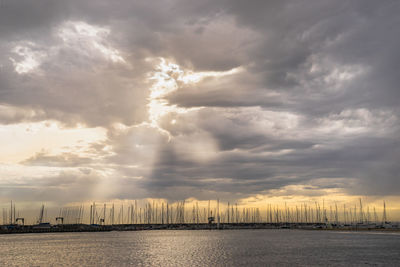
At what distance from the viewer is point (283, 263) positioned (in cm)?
8225

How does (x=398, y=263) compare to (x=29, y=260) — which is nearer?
(x=398, y=263)

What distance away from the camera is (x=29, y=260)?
315ft

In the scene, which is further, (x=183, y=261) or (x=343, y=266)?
(x=183, y=261)

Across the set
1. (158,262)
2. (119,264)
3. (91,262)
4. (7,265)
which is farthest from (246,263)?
(7,265)

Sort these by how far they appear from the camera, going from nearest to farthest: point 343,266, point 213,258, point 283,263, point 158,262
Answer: point 343,266, point 283,263, point 158,262, point 213,258

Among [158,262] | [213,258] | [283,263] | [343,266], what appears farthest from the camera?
[213,258]

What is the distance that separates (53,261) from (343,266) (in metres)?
64.9

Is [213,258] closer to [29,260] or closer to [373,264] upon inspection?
[373,264]

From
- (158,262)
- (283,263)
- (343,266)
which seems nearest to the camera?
(343,266)

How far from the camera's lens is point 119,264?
85.9m

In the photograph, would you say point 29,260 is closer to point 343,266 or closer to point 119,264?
point 119,264

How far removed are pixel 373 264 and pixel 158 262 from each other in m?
45.2

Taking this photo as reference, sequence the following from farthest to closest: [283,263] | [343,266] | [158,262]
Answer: [158,262] < [283,263] < [343,266]

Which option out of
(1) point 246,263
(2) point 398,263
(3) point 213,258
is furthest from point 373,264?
(3) point 213,258
